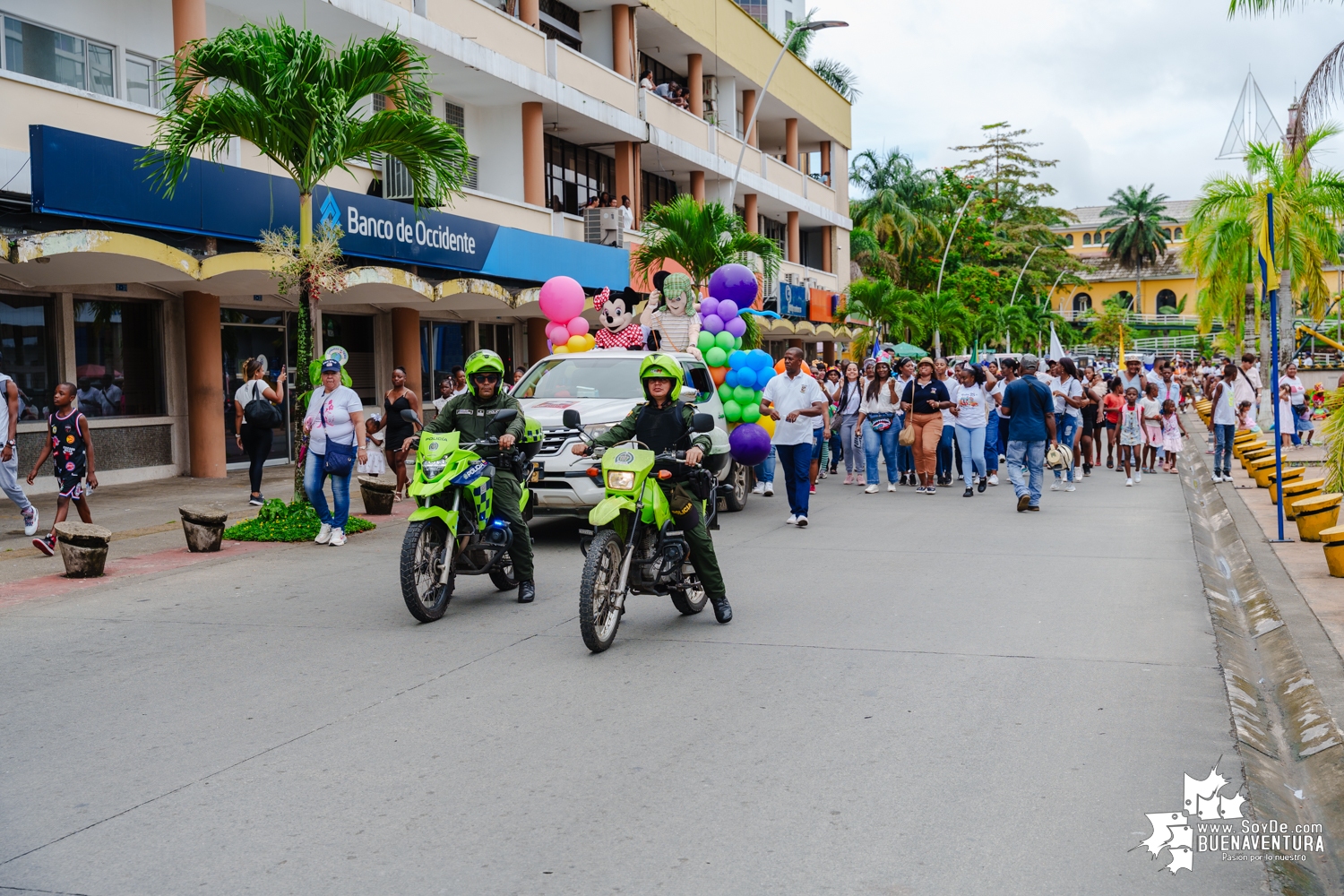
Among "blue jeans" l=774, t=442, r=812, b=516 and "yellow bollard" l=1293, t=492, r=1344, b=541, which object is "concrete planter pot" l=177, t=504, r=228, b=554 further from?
"yellow bollard" l=1293, t=492, r=1344, b=541

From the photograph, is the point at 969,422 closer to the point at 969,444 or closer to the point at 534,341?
the point at 969,444

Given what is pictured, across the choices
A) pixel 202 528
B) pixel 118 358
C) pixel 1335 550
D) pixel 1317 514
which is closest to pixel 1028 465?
pixel 1317 514

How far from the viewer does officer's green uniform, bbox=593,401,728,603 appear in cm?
780

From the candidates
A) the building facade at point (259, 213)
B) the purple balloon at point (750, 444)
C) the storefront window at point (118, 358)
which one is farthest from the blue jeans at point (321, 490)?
the storefront window at point (118, 358)

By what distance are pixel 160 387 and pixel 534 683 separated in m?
13.6

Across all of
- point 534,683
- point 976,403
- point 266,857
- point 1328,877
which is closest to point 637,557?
point 534,683

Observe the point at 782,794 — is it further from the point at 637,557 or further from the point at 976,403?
the point at 976,403

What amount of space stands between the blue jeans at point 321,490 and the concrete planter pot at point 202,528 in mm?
877

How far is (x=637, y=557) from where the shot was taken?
25.0 feet

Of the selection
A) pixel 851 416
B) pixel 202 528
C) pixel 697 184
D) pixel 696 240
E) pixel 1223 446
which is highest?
pixel 697 184

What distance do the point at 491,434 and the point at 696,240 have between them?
14.6 metres

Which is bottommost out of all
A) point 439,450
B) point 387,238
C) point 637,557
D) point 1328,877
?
point 1328,877

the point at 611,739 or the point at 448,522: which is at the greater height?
the point at 448,522

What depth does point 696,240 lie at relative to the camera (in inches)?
894
